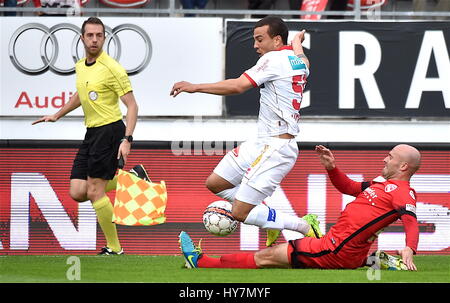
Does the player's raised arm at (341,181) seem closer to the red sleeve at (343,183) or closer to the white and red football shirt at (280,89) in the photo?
the red sleeve at (343,183)

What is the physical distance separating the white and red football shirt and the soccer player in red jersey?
0.55 metres

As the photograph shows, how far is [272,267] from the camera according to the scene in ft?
29.6

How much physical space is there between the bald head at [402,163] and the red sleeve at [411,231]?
454 millimetres

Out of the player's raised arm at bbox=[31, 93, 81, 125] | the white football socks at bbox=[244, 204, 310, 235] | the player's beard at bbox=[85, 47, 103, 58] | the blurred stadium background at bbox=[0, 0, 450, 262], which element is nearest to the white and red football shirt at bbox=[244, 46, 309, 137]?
the white football socks at bbox=[244, 204, 310, 235]

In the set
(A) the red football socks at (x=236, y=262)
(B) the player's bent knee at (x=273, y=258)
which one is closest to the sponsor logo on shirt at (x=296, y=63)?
(B) the player's bent knee at (x=273, y=258)

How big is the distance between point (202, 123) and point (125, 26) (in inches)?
57.6

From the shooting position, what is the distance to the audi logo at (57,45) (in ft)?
42.7

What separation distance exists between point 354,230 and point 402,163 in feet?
2.25

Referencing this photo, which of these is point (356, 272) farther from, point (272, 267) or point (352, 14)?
point (352, 14)

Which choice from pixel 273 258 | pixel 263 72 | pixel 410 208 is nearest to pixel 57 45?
pixel 263 72

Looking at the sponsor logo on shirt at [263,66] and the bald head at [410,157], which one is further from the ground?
the sponsor logo on shirt at [263,66]

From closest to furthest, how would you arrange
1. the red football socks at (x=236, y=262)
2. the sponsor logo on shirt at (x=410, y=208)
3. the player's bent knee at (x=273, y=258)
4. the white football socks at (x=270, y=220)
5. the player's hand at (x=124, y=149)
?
the sponsor logo on shirt at (x=410, y=208), the player's bent knee at (x=273, y=258), the red football socks at (x=236, y=262), the white football socks at (x=270, y=220), the player's hand at (x=124, y=149)

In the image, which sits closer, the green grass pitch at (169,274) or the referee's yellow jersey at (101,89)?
the green grass pitch at (169,274)

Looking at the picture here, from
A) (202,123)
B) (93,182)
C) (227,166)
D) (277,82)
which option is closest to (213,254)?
(202,123)
